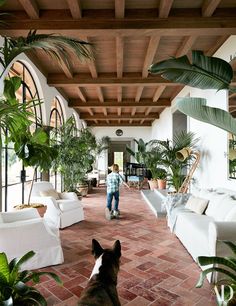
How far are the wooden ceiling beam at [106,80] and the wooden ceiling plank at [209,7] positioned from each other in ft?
8.28

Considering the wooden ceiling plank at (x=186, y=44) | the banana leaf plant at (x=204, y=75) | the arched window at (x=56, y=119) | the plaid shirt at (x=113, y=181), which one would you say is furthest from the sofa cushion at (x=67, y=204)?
the wooden ceiling plank at (x=186, y=44)

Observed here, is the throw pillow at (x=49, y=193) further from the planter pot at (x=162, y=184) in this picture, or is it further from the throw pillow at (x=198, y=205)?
the planter pot at (x=162, y=184)

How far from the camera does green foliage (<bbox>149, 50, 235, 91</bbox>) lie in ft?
5.21

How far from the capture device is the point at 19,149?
3457 millimetres

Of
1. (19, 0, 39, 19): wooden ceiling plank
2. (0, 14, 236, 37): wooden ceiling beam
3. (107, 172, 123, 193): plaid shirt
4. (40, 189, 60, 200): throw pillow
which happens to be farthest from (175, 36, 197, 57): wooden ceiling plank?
(40, 189, 60, 200): throw pillow

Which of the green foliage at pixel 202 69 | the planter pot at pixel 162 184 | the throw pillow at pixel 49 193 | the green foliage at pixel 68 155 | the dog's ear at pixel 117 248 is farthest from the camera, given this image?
the planter pot at pixel 162 184

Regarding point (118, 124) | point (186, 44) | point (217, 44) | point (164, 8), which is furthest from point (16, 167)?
point (118, 124)

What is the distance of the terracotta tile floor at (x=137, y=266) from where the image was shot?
227 cm

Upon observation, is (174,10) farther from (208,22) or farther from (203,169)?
(203,169)

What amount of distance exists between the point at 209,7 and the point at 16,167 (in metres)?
4.07

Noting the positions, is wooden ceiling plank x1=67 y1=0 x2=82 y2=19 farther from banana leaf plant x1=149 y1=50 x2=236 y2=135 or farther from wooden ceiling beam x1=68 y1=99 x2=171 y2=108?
wooden ceiling beam x1=68 y1=99 x2=171 y2=108

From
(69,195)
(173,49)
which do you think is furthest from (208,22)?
(69,195)

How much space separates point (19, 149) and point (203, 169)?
12.2 feet

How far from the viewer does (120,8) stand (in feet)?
9.93
